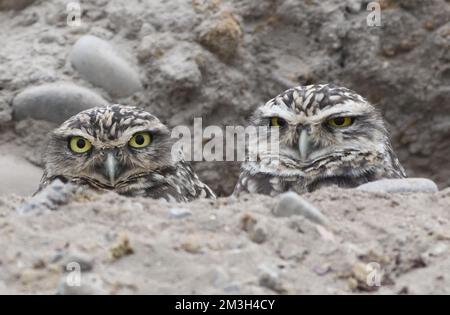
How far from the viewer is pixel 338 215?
4398mm

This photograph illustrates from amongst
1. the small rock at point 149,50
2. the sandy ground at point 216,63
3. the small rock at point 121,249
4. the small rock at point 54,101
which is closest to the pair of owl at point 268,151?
the sandy ground at point 216,63

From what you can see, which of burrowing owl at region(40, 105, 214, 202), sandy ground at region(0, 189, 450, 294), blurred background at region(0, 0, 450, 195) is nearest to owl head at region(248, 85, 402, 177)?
burrowing owl at region(40, 105, 214, 202)

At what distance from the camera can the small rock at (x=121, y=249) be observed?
3.69 m

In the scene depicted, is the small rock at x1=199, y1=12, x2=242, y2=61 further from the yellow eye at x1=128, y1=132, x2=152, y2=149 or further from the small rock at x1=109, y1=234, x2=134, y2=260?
the small rock at x1=109, y1=234, x2=134, y2=260

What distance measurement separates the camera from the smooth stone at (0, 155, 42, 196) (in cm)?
741

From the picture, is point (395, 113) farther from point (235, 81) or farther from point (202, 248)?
point (202, 248)

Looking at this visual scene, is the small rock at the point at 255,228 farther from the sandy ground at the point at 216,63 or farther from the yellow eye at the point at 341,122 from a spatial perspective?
the sandy ground at the point at 216,63

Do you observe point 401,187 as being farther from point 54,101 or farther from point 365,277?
point 54,101

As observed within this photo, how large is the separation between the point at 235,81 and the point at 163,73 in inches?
24.9

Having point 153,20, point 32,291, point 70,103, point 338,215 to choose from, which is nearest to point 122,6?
point 153,20

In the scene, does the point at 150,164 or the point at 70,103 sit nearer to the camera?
the point at 150,164

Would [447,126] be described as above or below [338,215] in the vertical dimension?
above

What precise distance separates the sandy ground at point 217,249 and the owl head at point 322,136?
1.55m
